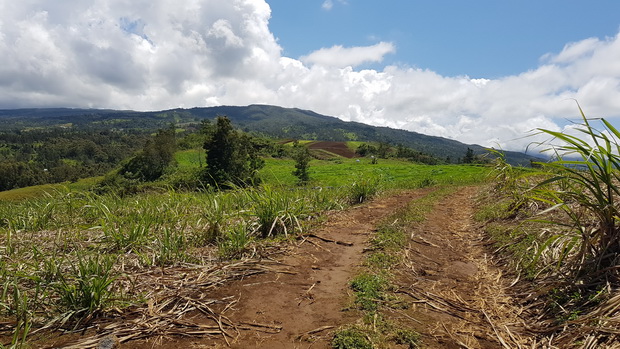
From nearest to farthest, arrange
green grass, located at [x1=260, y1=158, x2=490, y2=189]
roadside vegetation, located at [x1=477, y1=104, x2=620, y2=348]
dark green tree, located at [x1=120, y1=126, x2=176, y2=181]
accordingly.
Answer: roadside vegetation, located at [x1=477, y1=104, x2=620, y2=348], green grass, located at [x1=260, y1=158, x2=490, y2=189], dark green tree, located at [x1=120, y1=126, x2=176, y2=181]

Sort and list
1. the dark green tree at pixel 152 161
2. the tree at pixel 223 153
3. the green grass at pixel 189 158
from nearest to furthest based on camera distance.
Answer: the tree at pixel 223 153 < the dark green tree at pixel 152 161 < the green grass at pixel 189 158

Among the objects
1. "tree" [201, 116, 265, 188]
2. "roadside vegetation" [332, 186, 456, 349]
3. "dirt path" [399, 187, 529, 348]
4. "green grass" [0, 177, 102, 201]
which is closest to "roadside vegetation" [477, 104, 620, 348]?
"dirt path" [399, 187, 529, 348]

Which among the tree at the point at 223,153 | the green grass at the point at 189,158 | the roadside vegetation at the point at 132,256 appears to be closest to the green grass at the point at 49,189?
the roadside vegetation at the point at 132,256

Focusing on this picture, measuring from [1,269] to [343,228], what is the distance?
4940mm

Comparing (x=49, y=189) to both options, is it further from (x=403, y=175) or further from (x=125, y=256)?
(x=403, y=175)

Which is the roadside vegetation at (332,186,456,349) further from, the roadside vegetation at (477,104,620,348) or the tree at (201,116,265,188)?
the tree at (201,116,265,188)

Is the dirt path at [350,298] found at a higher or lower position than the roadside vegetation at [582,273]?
lower

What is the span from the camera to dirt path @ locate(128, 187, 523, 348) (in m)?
2.71

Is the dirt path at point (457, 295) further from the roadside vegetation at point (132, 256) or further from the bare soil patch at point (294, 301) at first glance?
the bare soil patch at point (294, 301)

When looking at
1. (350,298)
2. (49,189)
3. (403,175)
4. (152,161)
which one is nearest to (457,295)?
(350,298)

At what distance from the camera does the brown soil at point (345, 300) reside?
270cm

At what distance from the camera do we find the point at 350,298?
337 cm

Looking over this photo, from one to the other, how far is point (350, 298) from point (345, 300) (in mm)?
65

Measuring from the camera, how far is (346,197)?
32.3ft
